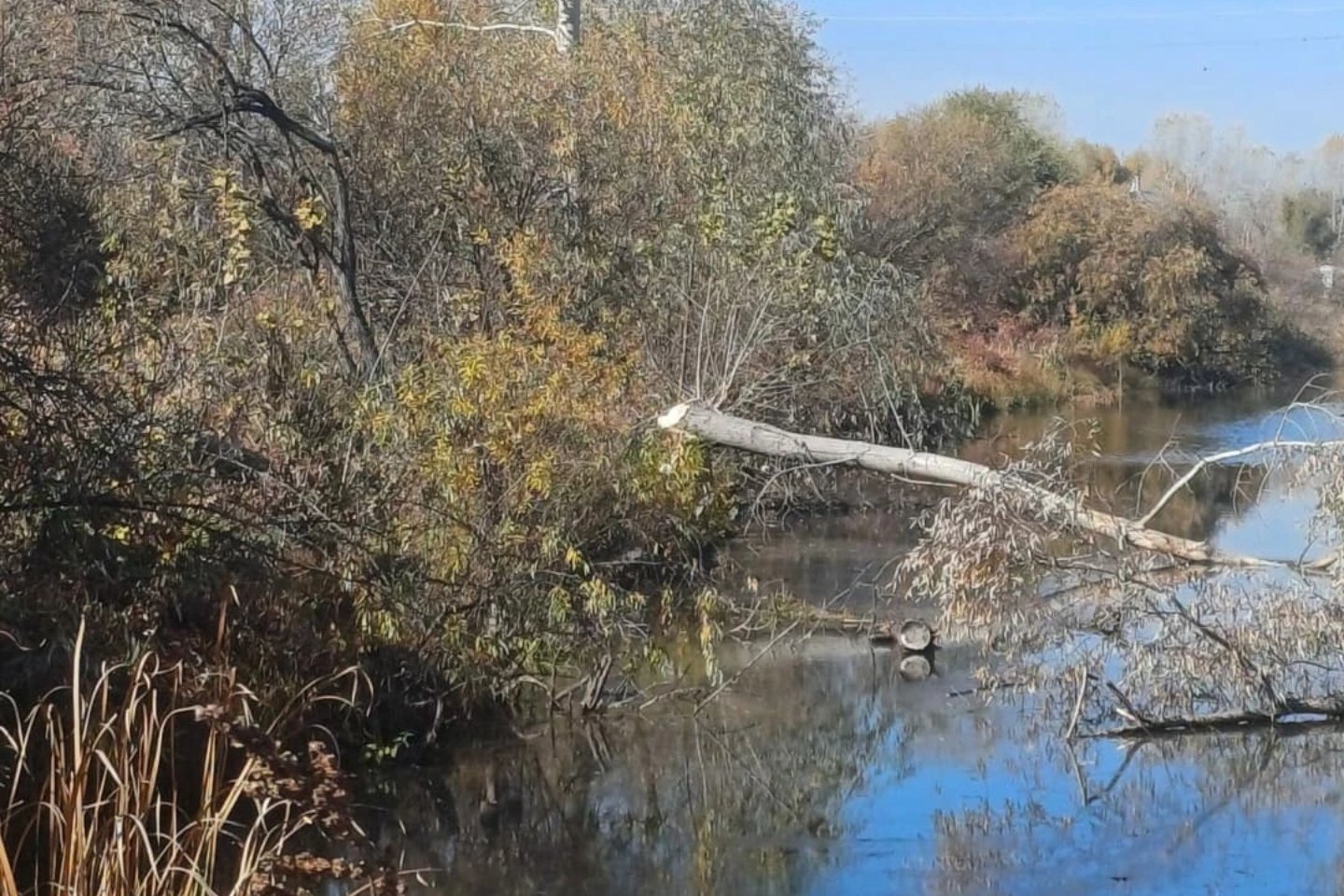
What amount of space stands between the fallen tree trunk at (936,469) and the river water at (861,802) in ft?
3.59

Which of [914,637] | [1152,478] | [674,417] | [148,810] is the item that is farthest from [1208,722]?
[1152,478]

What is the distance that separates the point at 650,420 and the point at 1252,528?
7.72m

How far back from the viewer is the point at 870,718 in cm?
1108

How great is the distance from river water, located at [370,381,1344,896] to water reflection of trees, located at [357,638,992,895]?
0.02m

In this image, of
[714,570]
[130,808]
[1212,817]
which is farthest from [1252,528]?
[130,808]

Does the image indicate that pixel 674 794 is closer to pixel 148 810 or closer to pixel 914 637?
pixel 914 637

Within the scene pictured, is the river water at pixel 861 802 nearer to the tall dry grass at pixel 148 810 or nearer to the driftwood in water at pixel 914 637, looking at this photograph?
the driftwood in water at pixel 914 637

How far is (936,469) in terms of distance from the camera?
Result: 10.9 metres

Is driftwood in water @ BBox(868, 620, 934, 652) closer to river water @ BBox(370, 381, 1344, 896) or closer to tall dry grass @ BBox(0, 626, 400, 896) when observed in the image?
river water @ BBox(370, 381, 1344, 896)

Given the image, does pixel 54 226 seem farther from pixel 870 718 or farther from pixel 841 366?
pixel 841 366

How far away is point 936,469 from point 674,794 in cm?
270

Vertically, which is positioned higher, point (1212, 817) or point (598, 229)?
point (598, 229)

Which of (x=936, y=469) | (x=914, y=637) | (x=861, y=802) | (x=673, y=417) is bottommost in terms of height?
(x=861, y=802)

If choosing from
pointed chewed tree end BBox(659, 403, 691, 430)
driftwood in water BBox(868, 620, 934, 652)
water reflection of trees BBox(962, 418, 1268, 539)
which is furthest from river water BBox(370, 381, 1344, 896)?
water reflection of trees BBox(962, 418, 1268, 539)
